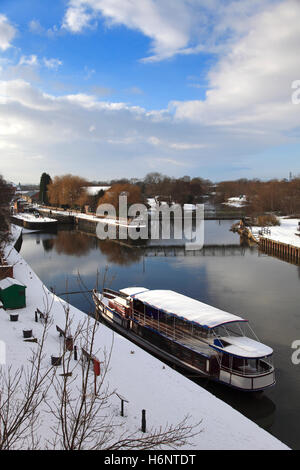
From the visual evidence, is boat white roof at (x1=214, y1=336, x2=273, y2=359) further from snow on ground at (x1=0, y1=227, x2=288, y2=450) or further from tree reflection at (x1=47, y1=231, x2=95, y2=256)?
tree reflection at (x1=47, y1=231, x2=95, y2=256)

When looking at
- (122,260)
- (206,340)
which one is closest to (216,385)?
(206,340)

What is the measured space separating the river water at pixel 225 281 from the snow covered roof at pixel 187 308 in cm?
218

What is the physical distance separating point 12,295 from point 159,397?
978cm

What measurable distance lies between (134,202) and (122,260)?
130 ft

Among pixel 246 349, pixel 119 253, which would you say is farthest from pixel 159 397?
pixel 119 253

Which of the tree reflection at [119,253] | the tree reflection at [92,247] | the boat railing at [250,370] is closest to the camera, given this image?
the boat railing at [250,370]

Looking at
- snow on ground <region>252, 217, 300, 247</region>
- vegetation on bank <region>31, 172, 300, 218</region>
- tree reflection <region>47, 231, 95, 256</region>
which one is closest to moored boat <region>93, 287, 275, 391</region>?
tree reflection <region>47, 231, 95, 256</region>

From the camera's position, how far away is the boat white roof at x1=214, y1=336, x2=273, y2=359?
1203 cm

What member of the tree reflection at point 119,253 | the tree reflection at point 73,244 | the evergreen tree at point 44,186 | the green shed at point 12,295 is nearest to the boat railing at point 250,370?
the green shed at point 12,295

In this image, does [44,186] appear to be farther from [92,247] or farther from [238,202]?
[92,247]

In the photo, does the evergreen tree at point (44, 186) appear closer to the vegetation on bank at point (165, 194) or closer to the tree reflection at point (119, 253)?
the vegetation on bank at point (165, 194)

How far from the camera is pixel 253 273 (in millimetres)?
29156

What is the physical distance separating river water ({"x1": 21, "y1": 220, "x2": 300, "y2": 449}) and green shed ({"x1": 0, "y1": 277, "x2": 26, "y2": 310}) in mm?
3376

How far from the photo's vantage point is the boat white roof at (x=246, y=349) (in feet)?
39.5
